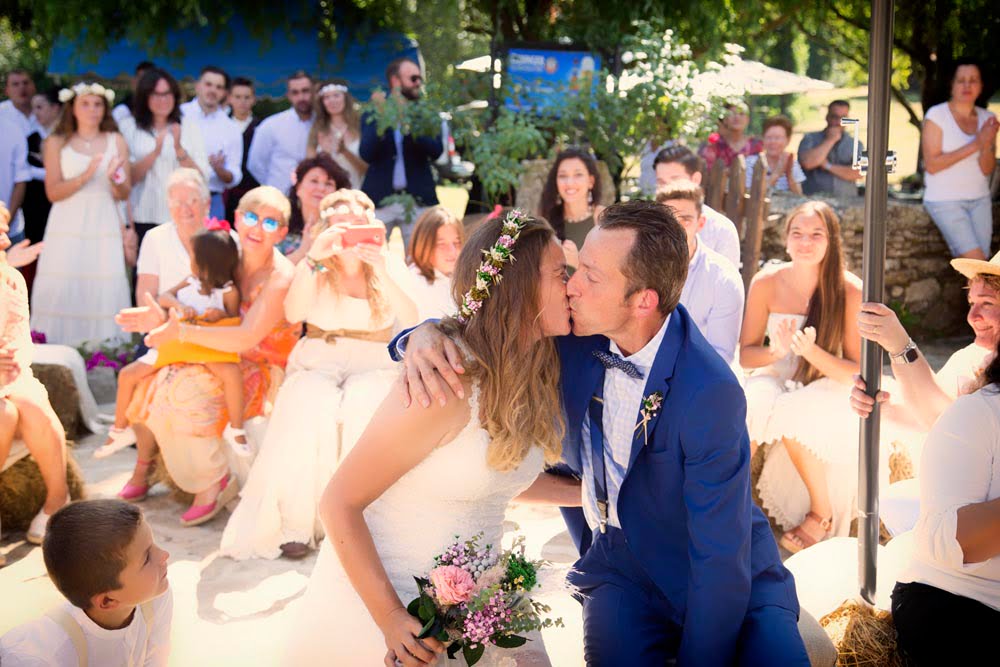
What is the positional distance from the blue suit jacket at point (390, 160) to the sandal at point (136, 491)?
349 cm

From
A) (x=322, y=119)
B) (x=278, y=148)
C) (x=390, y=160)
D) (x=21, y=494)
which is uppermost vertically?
(x=322, y=119)

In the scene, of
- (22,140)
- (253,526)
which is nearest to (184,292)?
(253,526)

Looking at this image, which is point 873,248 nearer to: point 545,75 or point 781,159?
point 545,75

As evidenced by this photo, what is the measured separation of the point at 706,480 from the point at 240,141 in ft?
23.4

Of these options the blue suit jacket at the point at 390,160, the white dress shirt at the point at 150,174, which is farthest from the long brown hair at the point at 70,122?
the blue suit jacket at the point at 390,160

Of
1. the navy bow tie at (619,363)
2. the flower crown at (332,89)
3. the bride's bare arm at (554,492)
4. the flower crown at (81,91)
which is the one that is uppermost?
the flower crown at (81,91)

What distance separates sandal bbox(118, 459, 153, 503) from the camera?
506 cm

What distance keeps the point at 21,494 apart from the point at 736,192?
18.8ft

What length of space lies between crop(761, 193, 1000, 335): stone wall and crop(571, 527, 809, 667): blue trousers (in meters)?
6.73

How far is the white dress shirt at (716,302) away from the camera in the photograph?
464cm

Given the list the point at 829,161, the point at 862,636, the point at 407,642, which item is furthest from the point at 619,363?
the point at 829,161

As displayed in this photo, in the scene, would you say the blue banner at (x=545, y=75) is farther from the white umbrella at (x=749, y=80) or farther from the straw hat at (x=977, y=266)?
the straw hat at (x=977, y=266)

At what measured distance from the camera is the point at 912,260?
29.5ft

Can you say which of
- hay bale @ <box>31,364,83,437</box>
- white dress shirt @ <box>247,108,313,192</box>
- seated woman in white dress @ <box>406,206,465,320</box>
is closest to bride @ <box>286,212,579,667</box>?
seated woman in white dress @ <box>406,206,465,320</box>
